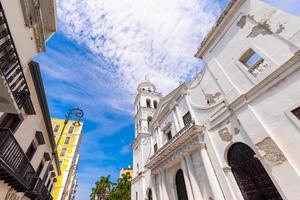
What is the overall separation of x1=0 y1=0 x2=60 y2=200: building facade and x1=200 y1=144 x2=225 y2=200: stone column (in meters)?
9.33

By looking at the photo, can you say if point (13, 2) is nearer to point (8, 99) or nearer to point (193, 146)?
point (8, 99)

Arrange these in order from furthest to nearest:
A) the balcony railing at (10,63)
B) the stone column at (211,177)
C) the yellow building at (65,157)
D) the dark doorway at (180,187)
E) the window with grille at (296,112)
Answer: the yellow building at (65,157)
the dark doorway at (180,187)
the stone column at (211,177)
the window with grille at (296,112)
the balcony railing at (10,63)

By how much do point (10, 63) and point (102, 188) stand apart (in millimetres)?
35802

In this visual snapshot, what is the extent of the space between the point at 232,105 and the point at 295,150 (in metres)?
3.23

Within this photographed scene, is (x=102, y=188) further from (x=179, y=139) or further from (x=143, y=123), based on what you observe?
(x=179, y=139)

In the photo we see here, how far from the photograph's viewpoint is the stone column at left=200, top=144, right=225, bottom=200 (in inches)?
343

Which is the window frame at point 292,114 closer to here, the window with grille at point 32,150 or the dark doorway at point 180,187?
the dark doorway at point 180,187

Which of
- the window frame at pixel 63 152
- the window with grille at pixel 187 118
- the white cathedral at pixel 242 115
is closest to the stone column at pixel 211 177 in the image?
the white cathedral at pixel 242 115

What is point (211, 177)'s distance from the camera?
9.34 metres

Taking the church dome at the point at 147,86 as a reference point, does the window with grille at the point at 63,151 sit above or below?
below

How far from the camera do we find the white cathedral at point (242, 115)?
6.46 m

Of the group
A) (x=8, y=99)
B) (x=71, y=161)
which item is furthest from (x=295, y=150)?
(x=71, y=161)

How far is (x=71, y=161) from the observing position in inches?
1219

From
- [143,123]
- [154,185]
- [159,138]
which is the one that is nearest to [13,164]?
[154,185]
